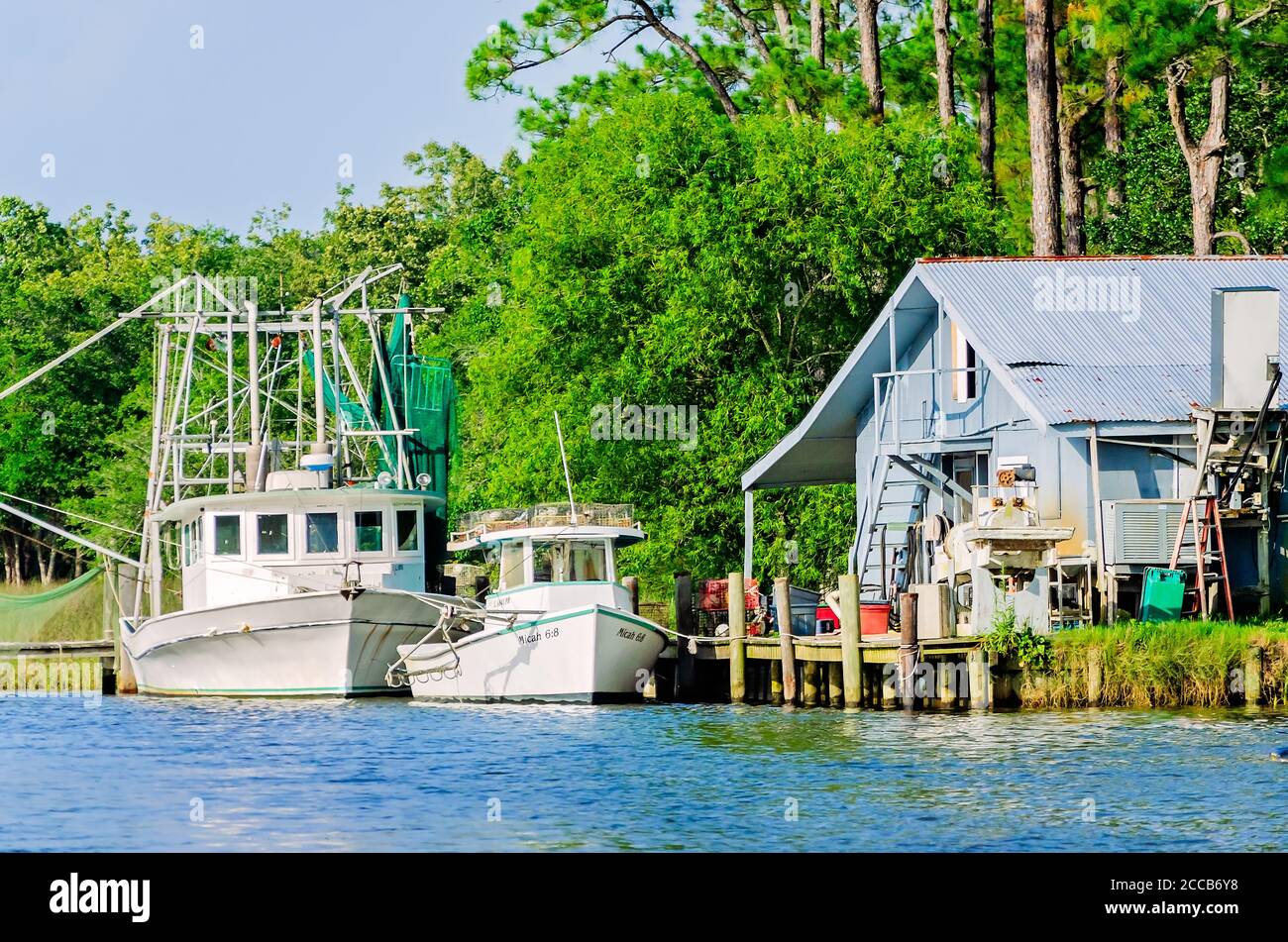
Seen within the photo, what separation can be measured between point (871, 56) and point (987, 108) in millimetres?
3497

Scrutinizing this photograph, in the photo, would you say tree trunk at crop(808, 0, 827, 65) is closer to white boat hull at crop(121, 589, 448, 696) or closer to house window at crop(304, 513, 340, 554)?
house window at crop(304, 513, 340, 554)

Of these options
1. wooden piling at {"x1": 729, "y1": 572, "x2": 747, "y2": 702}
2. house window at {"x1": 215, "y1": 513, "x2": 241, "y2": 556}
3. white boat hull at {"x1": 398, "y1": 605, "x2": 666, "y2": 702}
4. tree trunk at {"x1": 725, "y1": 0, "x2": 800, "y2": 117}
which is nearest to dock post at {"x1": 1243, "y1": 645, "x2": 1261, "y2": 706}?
wooden piling at {"x1": 729, "y1": 572, "x2": 747, "y2": 702}

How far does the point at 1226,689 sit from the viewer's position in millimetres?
29422

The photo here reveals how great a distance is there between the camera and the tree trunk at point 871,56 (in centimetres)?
5119

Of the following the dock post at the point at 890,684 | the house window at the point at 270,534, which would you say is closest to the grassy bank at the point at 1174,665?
the dock post at the point at 890,684

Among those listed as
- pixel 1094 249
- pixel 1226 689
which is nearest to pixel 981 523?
pixel 1226 689

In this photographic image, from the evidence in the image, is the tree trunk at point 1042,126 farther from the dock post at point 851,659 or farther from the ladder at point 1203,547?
the dock post at point 851,659

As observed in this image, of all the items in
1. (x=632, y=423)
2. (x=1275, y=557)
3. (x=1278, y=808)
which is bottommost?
(x=1278, y=808)

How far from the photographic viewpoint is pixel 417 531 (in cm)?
3919

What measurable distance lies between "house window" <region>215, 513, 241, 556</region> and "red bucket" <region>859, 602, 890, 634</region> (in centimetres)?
1157

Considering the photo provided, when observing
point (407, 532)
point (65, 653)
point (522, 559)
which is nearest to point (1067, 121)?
point (522, 559)

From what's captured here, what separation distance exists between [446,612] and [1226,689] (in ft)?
44.6

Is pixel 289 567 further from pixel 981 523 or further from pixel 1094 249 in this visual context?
pixel 1094 249

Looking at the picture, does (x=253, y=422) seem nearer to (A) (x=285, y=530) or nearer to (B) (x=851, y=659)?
(A) (x=285, y=530)
